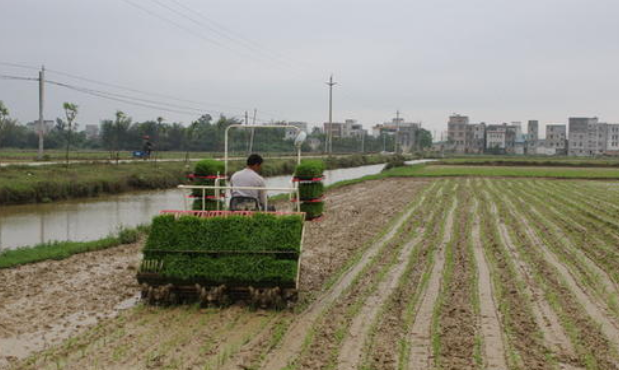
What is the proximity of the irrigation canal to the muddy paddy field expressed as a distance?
466 cm

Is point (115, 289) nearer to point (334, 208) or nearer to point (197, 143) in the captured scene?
point (334, 208)

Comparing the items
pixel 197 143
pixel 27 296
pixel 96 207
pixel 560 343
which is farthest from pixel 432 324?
pixel 197 143

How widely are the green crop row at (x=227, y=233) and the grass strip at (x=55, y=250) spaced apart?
411 cm

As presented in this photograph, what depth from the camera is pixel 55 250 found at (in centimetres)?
1113

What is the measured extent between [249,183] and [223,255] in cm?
142

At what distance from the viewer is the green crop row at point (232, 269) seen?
6.97m

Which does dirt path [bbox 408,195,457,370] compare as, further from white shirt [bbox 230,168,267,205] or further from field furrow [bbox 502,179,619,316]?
white shirt [bbox 230,168,267,205]

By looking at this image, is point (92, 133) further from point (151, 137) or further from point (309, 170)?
point (309, 170)

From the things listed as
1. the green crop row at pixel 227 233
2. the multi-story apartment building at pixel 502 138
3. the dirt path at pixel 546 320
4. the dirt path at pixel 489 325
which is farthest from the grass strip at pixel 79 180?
the multi-story apartment building at pixel 502 138

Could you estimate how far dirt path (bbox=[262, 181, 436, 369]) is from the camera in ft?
18.1

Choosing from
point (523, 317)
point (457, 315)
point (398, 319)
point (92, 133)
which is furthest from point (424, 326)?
point (92, 133)

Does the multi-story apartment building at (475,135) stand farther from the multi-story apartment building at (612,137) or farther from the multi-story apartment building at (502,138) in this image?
the multi-story apartment building at (612,137)

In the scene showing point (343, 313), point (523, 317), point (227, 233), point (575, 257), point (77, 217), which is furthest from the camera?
point (77, 217)

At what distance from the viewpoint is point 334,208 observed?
19.9 metres
